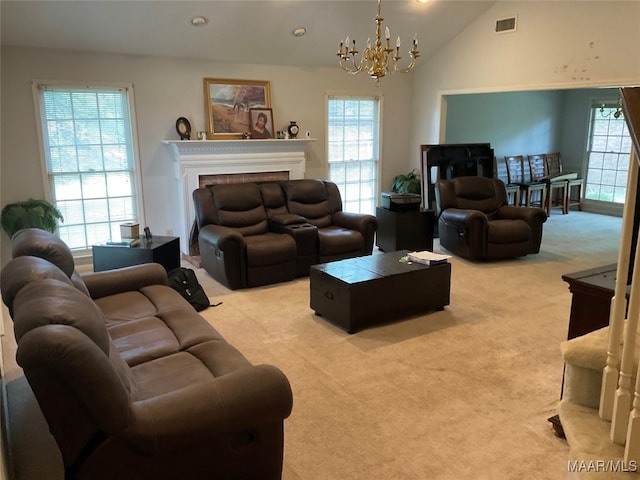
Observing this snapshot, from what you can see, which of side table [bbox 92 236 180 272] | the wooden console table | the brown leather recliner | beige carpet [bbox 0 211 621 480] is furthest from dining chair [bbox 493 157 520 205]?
the wooden console table

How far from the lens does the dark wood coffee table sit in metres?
3.78

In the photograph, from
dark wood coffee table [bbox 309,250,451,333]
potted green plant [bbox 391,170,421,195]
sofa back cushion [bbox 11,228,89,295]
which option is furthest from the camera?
potted green plant [bbox 391,170,421,195]

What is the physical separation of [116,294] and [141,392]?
4.51 feet

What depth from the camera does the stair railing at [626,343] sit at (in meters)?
1.37

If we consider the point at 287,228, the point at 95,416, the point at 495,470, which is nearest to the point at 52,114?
the point at 287,228

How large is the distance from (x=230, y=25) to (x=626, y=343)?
5093 millimetres

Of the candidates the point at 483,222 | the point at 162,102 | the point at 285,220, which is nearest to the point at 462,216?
the point at 483,222

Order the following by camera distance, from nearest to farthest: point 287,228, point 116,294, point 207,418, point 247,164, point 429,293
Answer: point 207,418 → point 116,294 → point 429,293 → point 287,228 → point 247,164

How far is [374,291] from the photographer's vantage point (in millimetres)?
3824

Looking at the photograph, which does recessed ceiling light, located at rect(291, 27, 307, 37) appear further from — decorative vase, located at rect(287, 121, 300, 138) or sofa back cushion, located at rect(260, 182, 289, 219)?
sofa back cushion, located at rect(260, 182, 289, 219)

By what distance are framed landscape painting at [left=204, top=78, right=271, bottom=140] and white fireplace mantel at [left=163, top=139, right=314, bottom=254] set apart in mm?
191

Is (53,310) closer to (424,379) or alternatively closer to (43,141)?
(424,379)

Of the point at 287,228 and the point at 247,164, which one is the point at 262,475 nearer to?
the point at 287,228

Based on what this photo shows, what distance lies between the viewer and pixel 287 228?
16.9 feet
